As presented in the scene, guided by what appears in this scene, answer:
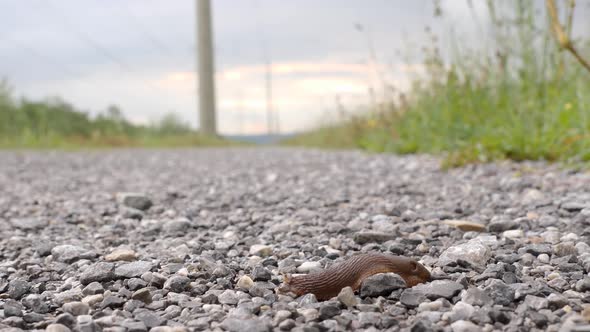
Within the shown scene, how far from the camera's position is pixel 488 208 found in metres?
3.21

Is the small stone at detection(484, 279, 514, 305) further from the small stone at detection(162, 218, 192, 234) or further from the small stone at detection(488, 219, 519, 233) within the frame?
the small stone at detection(162, 218, 192, 234)

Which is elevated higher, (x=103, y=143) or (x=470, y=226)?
(x=103, y=143)

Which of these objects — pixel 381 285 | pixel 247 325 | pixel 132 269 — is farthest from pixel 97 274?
pixel 381 285

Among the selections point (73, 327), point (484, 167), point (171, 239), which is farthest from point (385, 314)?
point (484, 167)

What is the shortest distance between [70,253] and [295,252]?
3.10ft

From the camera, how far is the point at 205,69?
1706 centimetres

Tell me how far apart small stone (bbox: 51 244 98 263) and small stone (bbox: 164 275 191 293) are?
0.60 metres

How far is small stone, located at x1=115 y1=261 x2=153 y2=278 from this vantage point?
2.10 meters

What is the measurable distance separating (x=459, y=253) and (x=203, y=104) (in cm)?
1554

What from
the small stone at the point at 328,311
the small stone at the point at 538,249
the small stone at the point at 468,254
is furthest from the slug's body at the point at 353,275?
the small stone at the point at 538,249

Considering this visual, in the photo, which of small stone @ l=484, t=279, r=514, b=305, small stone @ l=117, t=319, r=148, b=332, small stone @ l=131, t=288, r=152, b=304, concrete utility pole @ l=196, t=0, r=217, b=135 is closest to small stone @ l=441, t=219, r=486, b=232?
small stone @ l=484, t=279, r=514, b=305

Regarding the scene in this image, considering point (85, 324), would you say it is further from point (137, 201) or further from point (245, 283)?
point (137, 201)

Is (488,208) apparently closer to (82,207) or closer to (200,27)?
(82,207)

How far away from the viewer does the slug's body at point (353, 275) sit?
6.07 feet
